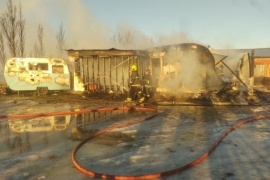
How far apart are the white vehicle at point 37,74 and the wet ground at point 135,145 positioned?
702 cm

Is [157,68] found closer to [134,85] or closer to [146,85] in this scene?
[146,85]

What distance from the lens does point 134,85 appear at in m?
14.0

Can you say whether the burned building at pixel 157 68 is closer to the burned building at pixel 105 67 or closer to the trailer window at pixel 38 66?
the burned building at pixel 105 67

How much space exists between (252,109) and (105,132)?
788 cm

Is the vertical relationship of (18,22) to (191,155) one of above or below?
above

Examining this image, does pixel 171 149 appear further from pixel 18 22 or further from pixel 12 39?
pixel 18 22

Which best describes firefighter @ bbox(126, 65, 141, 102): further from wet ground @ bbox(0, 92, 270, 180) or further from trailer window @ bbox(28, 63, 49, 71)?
trailer window @ bbox(28, 63, 49, 71)

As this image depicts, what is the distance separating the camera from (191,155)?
5.89 meters

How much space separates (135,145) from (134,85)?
748 centimetres

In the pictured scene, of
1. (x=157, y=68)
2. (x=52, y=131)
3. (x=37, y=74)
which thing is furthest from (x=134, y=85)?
(x=37, y=74)

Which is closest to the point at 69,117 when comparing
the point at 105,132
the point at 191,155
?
the point at 105,132

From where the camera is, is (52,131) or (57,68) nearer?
(52,131)

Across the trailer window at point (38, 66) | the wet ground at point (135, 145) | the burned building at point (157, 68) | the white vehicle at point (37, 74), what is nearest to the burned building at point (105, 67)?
the burned building at point (157, 68)

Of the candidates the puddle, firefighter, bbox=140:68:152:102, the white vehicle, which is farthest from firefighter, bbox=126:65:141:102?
the white vehicle
